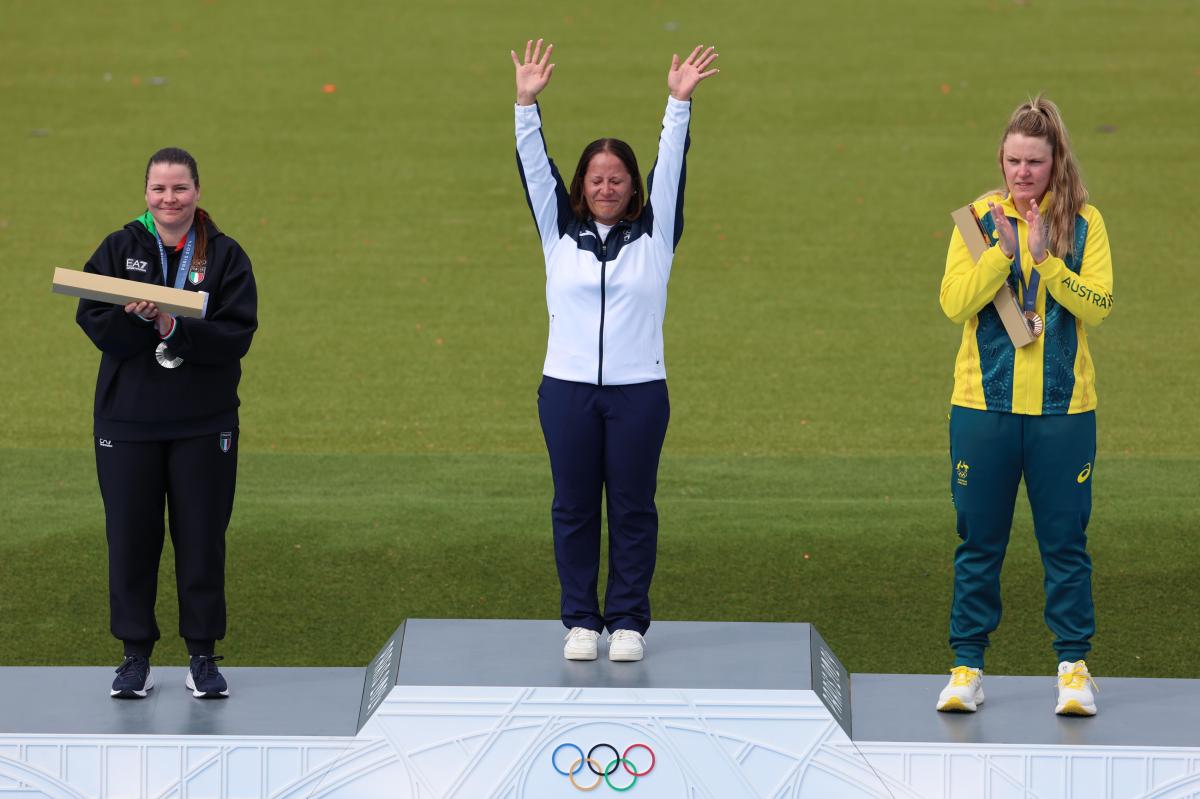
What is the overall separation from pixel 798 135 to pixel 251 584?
9.28m

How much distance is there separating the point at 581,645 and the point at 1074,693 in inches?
54.7

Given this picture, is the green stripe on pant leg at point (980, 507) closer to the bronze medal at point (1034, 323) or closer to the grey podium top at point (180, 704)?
the bronze medal at point (1034, 323)

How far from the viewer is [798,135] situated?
48.2 feet

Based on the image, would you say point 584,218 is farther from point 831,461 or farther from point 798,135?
point 798,135

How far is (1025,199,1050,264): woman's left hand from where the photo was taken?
4.36 meters

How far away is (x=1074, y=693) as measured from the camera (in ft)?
15.1

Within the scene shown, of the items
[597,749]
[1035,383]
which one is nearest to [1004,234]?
[1035,383]

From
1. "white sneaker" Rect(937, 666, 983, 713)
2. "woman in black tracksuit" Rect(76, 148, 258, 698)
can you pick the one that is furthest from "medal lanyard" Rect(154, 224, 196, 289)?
"white sneaker" Rect(937, 666, 983, 713)

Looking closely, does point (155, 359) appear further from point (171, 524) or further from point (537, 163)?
point (537, 163)

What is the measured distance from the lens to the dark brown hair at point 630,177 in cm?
466

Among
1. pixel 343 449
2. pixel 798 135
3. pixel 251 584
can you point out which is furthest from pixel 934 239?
pixel 251 584

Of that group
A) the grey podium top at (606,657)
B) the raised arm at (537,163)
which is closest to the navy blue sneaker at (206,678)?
the grey podium top at (606,657)

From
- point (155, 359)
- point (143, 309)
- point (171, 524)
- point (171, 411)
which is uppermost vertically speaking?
point (143, 309)

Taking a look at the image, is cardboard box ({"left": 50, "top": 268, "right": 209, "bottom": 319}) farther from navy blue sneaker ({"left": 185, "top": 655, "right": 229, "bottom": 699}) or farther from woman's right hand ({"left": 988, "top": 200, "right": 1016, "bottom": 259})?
woman's right hand ({"left": 988, "top": 200, "right": 1016, "bottom": 259})
